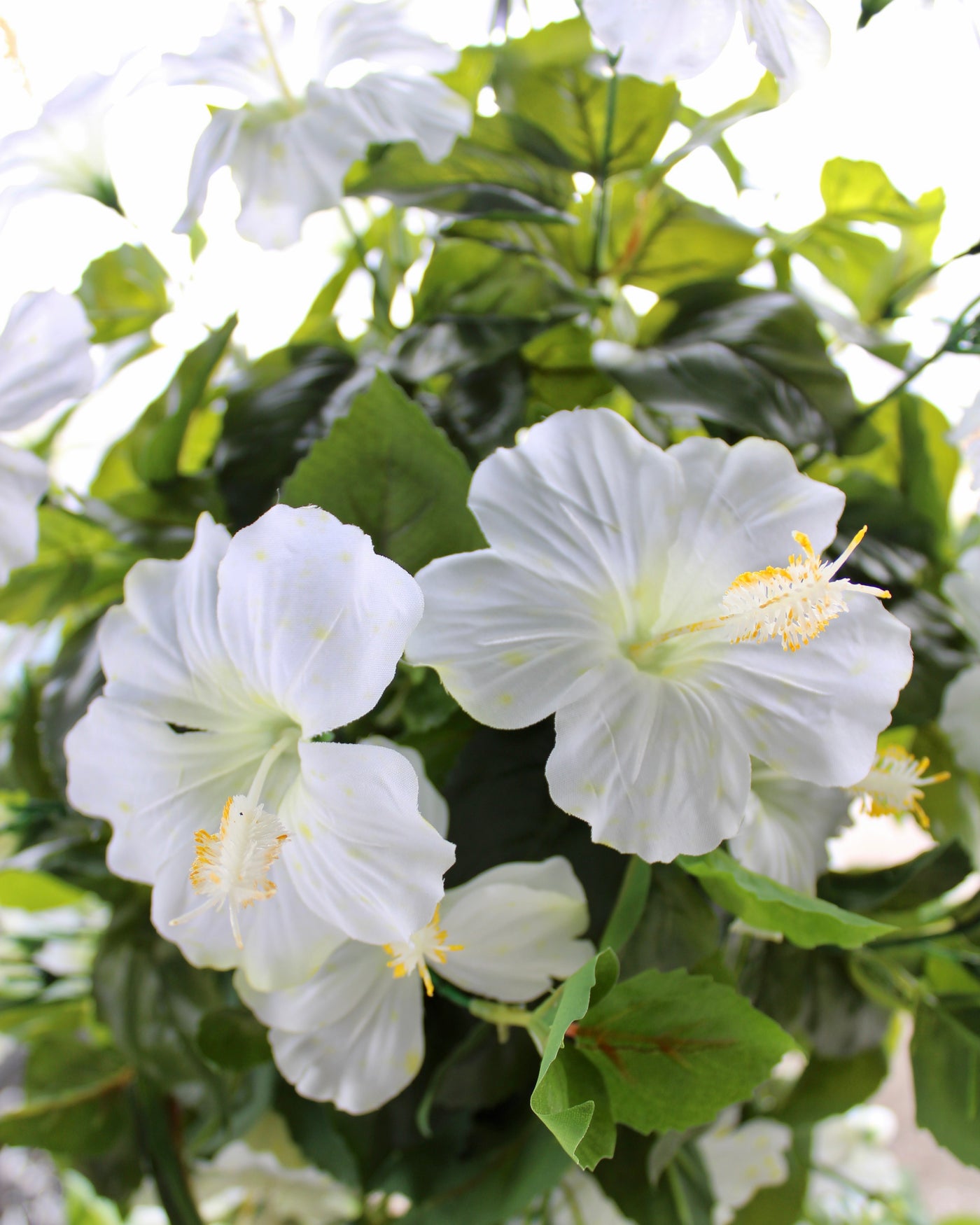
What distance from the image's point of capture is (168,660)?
21 centimetres

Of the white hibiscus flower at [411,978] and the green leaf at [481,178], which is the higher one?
the green leaf at [481,178]

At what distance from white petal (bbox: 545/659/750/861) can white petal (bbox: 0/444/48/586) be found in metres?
0.14

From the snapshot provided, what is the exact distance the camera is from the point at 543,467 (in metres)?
0.19

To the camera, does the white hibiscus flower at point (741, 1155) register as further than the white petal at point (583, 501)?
Yes

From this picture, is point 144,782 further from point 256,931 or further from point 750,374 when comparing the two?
point 750,374

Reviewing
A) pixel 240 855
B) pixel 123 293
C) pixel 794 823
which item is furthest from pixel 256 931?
pixel 123 293

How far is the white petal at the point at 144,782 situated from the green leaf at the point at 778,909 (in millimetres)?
88

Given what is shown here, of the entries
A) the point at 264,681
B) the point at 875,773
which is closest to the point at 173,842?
the point at 264,681

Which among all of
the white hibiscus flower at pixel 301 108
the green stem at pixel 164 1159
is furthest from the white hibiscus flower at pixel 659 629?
the green stem at pixel 164 1159

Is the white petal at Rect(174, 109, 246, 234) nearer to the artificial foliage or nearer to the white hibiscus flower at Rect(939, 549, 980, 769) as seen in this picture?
the artificial foliage

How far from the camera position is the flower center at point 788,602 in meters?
0.18

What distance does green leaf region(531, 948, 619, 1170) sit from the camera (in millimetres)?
153

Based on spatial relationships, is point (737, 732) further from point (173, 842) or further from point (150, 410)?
point (150, 410)

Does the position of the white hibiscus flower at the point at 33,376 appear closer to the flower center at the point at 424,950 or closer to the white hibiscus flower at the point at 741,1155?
the flower center at the point at 424,950
